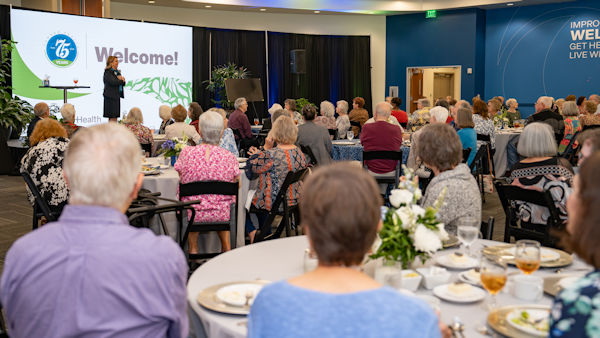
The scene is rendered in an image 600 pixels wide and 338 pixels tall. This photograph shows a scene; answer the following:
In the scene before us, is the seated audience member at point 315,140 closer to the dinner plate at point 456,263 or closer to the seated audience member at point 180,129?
the seated audience member at point 180,129

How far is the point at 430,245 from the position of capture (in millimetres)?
2074

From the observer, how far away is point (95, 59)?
1184cm

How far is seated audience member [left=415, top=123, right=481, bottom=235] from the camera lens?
10.4 feet

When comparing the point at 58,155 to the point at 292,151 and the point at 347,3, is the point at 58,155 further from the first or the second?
the point at 347,3

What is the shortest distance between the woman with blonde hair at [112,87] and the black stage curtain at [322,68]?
6.31m

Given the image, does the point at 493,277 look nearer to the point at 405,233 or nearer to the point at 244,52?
the point at 405,233

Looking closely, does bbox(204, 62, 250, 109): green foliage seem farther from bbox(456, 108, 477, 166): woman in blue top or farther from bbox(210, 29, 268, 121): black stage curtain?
bbox(456, 108, 477, 166): woman in blue top

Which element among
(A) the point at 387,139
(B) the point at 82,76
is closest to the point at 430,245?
(A) the point at 387,139

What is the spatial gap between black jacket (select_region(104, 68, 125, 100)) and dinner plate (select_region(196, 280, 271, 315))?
8.46 m

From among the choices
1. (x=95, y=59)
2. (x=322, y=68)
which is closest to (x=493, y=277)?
(x=95, y=59)

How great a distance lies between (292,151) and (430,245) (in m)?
3.23

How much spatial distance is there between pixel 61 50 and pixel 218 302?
34.1 feet

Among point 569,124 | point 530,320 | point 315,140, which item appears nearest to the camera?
point 530,320

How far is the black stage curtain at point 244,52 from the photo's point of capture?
15.3 meters
